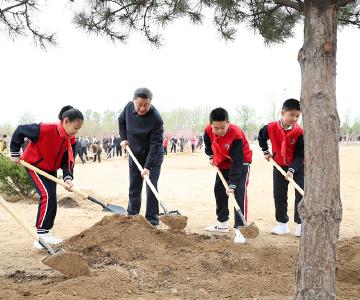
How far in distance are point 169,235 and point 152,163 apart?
42.1 inches

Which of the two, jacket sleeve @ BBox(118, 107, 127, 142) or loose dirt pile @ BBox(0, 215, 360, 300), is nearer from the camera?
loose dirt pile @ BBox(0, 215, 360, 300)

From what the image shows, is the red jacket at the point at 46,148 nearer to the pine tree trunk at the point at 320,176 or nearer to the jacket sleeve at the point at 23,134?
the jacket sleeve at the point at 23,134

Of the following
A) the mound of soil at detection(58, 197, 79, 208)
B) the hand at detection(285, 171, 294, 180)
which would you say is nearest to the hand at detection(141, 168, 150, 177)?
the hand at detection(285, 171, 294, 180)

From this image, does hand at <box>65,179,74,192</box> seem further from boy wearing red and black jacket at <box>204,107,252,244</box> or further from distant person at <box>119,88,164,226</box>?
boy wearing red and black jacket at <box>204,107,252,244</box>

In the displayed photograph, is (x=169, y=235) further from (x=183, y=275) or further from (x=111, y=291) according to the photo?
(x=111, y=291)

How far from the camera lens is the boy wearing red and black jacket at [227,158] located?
551cm

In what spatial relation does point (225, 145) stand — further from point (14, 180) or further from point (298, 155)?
point (14, 180)

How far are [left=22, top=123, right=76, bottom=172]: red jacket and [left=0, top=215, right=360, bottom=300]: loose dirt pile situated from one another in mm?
859

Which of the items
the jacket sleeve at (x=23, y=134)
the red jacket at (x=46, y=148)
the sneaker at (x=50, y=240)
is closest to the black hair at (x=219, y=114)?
the red jacket at (x=46, y=148)

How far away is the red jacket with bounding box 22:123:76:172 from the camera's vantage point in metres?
4.99

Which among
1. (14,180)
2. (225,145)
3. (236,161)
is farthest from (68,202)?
(236,161)

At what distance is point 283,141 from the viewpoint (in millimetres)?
5836

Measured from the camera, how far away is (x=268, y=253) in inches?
174

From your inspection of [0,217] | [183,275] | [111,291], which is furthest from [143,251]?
[0,217]
